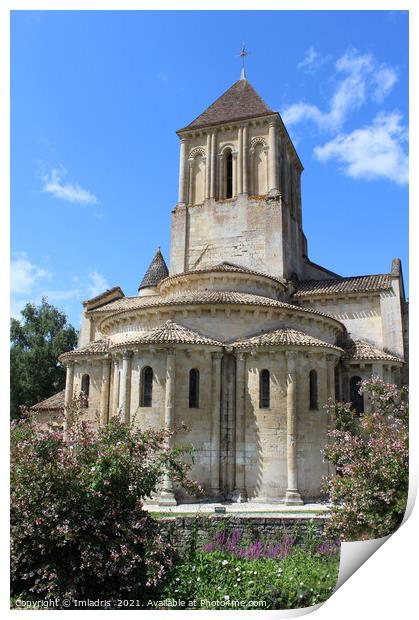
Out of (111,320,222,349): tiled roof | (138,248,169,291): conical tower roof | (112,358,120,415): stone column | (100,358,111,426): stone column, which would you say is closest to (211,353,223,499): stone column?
(111,320,222,349): tiled roof

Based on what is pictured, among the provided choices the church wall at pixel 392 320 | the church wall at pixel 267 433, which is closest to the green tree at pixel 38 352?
the church wall at pixel 267 433

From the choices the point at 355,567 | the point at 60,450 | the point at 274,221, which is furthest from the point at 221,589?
the point at 274,221

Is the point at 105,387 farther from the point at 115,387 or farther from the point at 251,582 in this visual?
the point at 251,582

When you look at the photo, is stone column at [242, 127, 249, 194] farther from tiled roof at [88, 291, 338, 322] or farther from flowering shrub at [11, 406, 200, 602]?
flowering shrub at [11, 406, 200, 602]

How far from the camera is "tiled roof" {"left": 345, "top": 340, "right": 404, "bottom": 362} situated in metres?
20.1

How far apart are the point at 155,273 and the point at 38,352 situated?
14832mm

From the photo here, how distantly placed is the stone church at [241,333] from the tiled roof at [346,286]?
0.23 feet

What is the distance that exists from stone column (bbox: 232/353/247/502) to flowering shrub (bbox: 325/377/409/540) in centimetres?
688

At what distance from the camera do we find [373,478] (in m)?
8.81

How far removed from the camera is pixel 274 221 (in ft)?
79.6

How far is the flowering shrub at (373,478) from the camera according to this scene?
8469 millimetres

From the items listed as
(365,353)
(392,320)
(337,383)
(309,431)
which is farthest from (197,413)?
(392,320)
